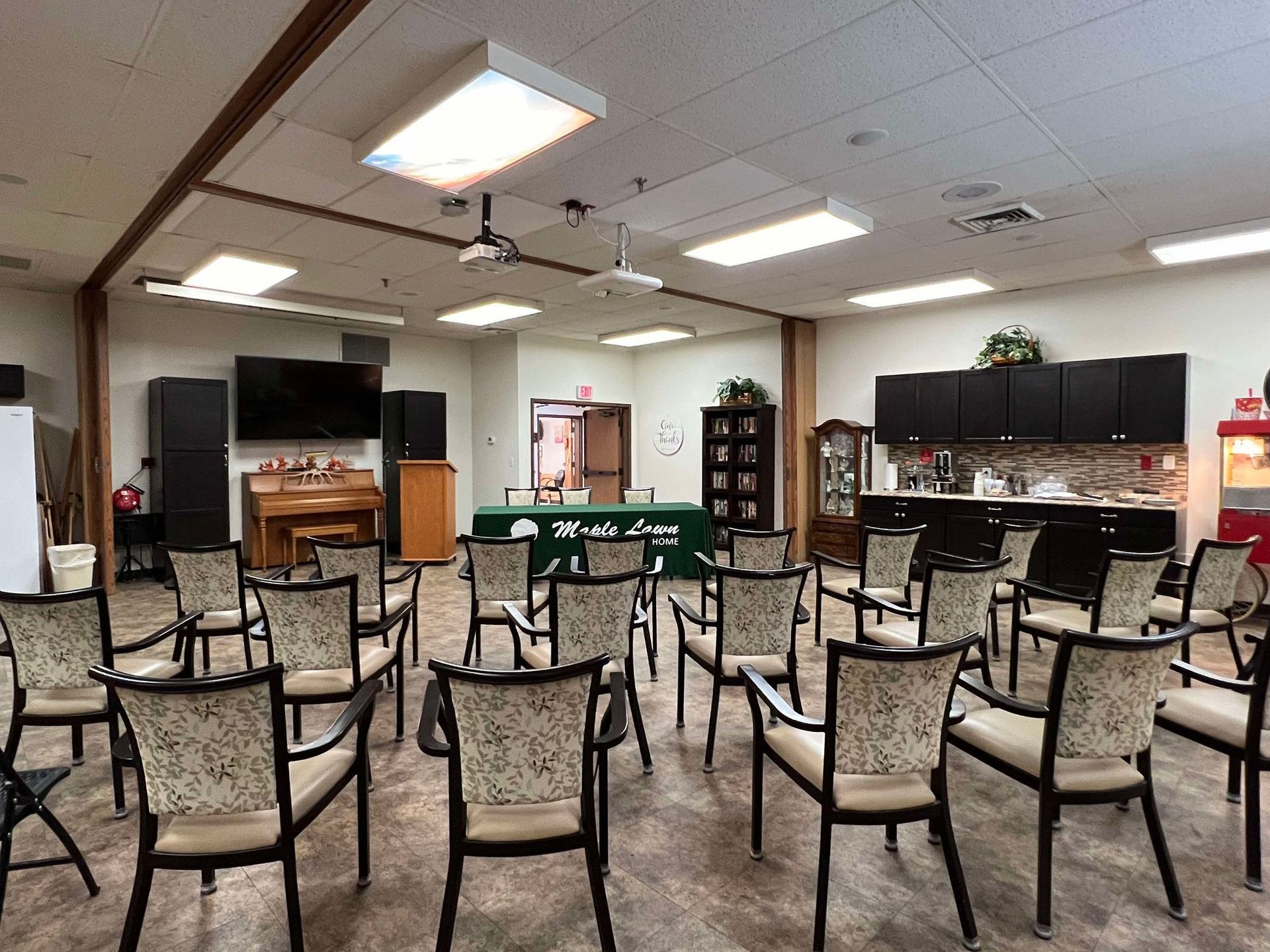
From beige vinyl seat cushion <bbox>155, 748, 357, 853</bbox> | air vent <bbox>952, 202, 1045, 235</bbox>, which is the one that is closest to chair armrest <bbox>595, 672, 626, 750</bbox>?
beige vinyl seat cushion <bbox>155, 748, 357, 853</bbox>

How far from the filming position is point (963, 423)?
287 inches

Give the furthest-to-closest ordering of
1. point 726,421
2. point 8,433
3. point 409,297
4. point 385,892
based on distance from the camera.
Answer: point 726,421, point 409,297, point 8,433, point 385,892

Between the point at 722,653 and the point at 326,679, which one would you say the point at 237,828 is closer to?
the point at 326,679

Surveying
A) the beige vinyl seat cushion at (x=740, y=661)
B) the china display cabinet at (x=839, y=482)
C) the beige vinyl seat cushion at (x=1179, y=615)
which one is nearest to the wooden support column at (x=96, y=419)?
the beige vinyl seat cushion at (x=740, y=661)

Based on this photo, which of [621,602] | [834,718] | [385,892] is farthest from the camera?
[621,602]

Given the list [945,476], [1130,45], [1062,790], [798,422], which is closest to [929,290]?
[945,476]

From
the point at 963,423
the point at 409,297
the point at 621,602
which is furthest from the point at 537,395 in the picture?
the point at 621,602

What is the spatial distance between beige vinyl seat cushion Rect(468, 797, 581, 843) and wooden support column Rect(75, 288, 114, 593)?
21.5 feet

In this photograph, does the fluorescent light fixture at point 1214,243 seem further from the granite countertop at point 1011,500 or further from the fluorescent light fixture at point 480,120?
the fluorescent light fixture at point 480,120

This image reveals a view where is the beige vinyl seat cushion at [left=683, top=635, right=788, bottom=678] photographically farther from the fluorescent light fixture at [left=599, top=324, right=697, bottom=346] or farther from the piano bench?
the piano bench

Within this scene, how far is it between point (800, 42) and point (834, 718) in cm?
240

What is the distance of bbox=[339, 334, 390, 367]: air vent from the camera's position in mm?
8953

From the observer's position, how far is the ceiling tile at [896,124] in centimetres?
302

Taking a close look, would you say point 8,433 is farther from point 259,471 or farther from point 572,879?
point 572,879
